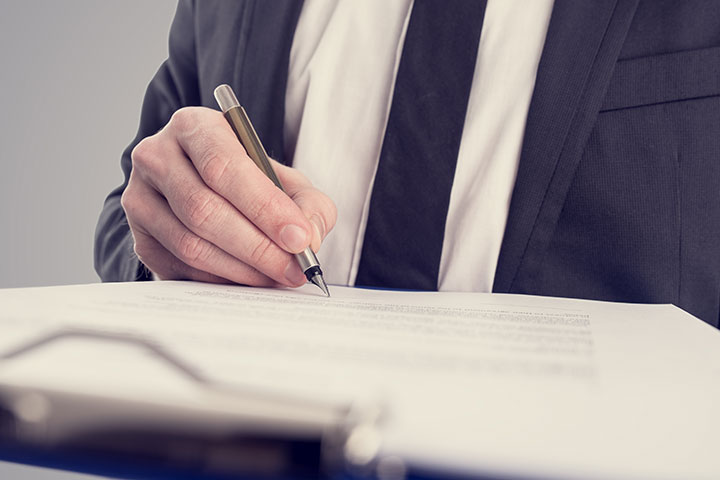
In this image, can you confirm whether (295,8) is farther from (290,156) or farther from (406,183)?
(406,183)

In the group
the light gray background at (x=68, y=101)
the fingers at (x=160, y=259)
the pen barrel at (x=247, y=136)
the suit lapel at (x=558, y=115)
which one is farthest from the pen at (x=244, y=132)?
the light gray background at (x=68, y=101)

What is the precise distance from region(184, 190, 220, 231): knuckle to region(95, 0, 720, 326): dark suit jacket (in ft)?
0.95

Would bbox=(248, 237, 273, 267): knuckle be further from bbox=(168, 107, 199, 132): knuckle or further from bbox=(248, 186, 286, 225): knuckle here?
bbox=(168, 107, 199, 132): knuckle

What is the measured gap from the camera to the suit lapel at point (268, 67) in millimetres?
695

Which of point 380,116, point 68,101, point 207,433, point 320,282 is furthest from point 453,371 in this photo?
point 68,101

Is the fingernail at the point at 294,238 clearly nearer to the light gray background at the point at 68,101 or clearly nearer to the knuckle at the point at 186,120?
the knuckle at the point at 186,120

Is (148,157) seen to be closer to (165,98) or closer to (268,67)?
(268,67)

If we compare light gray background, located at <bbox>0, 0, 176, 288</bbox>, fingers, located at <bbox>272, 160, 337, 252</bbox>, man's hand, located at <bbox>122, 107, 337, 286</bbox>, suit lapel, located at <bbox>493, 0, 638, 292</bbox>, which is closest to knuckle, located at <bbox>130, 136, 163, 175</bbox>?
man's hand, located at <bbox>122, 107, 337, 286</bbox>

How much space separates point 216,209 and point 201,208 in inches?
0.5

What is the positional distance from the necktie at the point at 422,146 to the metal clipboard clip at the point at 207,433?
1.46 feet

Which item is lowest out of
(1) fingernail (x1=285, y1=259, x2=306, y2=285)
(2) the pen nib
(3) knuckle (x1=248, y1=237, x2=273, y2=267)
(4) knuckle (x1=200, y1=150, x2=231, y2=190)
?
(2) the pen nib

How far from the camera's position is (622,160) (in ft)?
1.78

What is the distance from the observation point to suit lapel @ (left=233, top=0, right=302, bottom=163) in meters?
0.69

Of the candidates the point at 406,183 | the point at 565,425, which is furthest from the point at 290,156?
the point at 565,425
